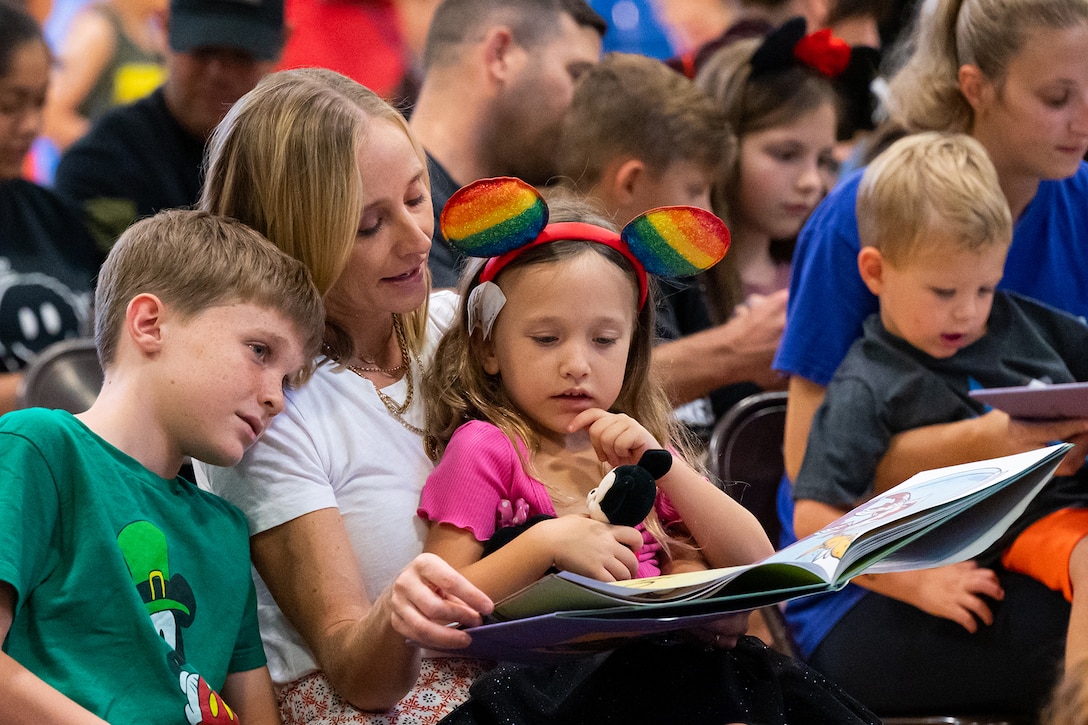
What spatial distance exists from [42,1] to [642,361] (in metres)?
3.36

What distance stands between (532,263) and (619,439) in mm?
293

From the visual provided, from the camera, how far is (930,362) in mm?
2109

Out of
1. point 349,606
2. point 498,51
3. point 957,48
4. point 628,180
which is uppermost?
point 957,48

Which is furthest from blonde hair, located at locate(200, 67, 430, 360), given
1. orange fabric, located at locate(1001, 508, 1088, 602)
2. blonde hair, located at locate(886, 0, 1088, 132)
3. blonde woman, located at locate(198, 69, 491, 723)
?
blonde hair, located at locate(886, 0, 1088, 132)

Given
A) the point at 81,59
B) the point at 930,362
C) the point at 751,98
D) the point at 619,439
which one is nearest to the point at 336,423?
the point at 619,439

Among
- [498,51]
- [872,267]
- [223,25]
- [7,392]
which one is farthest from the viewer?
[223,25]

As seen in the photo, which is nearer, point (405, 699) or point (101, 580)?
point (101, 580)

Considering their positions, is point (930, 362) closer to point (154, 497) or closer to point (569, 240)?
point (569, 240)

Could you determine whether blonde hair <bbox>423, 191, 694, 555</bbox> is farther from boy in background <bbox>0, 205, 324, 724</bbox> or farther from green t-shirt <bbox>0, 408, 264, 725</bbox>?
green t-shirt <bbox>0, 408, 264, 725</bbox>

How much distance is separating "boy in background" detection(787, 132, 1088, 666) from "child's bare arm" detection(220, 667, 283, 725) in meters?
0.92

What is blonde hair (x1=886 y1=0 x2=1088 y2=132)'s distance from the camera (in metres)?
2.24

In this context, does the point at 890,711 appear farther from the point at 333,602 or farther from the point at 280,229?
the point at 280,229

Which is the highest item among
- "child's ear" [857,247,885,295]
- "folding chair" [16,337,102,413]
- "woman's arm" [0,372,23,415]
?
"child's ear" [857,247,885,295]

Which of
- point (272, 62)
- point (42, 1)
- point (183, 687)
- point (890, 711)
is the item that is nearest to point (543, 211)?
point (183, 687)
